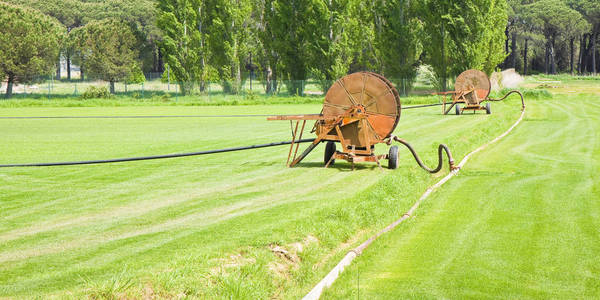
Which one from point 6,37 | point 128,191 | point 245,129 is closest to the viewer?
point 128,191

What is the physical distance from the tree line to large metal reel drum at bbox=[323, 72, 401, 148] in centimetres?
4492

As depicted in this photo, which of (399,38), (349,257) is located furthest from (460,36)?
(349,257)

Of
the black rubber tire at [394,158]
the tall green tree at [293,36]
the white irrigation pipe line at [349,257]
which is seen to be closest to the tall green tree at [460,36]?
the tall green tree at [293,36]

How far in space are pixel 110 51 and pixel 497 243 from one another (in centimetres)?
8576

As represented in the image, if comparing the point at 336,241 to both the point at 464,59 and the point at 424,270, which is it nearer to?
the point at 424,270

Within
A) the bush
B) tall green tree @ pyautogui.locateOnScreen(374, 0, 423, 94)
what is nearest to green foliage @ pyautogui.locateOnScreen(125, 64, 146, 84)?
the bush

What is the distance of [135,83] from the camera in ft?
290

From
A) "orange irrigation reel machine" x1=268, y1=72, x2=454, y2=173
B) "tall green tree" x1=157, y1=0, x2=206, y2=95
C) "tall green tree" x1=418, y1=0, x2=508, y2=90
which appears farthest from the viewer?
"tall green tree" x1=157, y1=0, x2=206, y2=95

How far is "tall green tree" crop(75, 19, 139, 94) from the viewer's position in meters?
87.8

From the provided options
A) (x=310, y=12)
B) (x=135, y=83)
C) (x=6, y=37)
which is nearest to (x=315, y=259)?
(x=310, y=12)

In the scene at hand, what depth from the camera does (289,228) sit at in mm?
8531

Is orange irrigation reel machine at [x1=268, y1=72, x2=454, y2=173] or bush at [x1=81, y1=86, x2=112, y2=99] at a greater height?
bush at [x1=81, y1=86, x2=112, y2=99]

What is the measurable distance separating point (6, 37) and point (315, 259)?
78.6 meters

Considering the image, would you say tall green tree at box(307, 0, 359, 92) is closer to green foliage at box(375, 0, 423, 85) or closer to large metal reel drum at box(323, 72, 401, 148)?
green foliage at box(375, 0, 423, 85)
